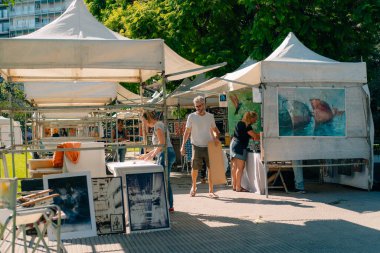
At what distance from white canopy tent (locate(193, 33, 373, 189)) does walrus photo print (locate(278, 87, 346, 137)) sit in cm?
7

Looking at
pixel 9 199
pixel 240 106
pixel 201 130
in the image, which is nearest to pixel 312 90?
pixel 201 130

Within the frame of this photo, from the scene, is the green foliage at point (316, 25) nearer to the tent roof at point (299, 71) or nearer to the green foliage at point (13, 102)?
the tent roof at point (299, 71)

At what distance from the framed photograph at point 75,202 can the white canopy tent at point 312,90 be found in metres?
4.84

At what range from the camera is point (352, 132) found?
11.8 meters

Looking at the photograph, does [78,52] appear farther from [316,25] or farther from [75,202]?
[316,25]

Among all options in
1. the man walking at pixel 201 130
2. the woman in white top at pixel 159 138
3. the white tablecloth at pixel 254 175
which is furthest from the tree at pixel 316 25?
the woman in white top at pixel 159 138

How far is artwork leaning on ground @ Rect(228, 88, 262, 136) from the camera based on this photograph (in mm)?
13523

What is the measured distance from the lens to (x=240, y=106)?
1427cm

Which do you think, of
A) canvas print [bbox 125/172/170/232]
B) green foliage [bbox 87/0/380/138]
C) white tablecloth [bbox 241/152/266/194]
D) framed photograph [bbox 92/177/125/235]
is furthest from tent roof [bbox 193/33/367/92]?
green foliage [bbox 87/0/380/138]

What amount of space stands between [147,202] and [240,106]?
682 cm

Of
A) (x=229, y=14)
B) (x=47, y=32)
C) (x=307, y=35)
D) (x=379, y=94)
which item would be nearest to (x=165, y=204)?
(x=47, y=32)

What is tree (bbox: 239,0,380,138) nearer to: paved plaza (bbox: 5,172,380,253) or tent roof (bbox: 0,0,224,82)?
paved plaza (bbox: 5,172,380,253)

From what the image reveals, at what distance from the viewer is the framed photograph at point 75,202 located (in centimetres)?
746

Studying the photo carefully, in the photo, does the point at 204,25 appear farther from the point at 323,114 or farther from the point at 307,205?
the point at 307,205
